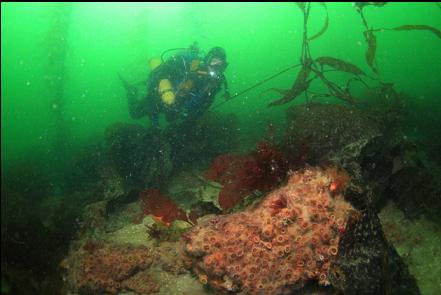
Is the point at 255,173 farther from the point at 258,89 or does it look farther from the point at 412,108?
the point at 258,89

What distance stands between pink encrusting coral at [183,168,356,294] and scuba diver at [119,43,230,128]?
4.80 metres

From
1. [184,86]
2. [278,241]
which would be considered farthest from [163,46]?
[278,241]

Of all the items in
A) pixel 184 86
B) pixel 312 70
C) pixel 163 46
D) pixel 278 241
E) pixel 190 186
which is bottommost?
pixel 163 46

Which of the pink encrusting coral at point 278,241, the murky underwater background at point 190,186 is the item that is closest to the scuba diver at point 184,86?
the murky underwater background at point 190,186

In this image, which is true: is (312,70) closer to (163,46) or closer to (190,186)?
Result: (190,186)

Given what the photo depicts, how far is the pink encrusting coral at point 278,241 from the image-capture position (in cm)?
Result: 297

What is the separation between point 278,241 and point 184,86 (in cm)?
534

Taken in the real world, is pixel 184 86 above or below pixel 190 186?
above

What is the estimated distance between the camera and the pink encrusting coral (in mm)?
2973

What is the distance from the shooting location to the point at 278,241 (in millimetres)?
3111

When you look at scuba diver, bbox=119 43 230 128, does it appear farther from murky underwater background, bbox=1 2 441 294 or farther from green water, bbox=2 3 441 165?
green water, bbox=2 3 441 165

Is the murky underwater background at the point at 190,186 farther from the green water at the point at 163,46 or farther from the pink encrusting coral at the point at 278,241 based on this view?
the green water at the point at 163,46

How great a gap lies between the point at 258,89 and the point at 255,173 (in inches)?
1248

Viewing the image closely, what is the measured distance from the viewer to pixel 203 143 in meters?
8.01
